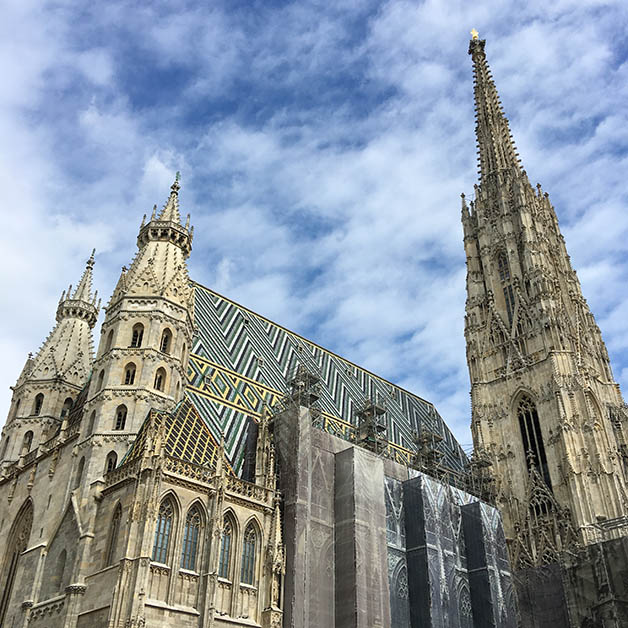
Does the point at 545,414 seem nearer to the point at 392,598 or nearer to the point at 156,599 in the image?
the point at 392,598

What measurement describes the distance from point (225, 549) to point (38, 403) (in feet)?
51.4

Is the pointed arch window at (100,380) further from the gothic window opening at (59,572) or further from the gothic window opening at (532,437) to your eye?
the gothic window opening at (532,437)

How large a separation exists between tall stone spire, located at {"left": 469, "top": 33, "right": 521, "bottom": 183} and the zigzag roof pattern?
59.8 ft

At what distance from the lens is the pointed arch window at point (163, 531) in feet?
70.8

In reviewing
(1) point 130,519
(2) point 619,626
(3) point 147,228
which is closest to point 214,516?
(1) point 130,519

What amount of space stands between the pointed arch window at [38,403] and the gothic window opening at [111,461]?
1091 centimetres

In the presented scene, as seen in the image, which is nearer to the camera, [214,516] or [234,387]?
[214,516]

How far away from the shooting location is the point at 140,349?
90.9 feet

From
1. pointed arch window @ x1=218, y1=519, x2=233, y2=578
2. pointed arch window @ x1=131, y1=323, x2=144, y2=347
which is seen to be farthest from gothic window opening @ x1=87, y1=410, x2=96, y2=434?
pointed arch window @ x1=218, y1=519, x2=233, y2=578

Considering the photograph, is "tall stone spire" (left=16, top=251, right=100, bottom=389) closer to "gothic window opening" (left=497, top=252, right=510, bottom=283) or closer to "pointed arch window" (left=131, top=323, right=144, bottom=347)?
"pointed arch window" (left=131, top=323, right=144, bottom=347)

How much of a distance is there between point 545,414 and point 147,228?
2318 cm

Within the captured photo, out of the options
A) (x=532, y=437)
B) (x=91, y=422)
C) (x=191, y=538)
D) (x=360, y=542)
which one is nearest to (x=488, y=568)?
(x=360, y=542)

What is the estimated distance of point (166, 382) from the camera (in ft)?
90.7

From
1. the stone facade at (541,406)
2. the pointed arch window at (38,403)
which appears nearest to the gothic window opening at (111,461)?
the pointed arch window at (38,403)
